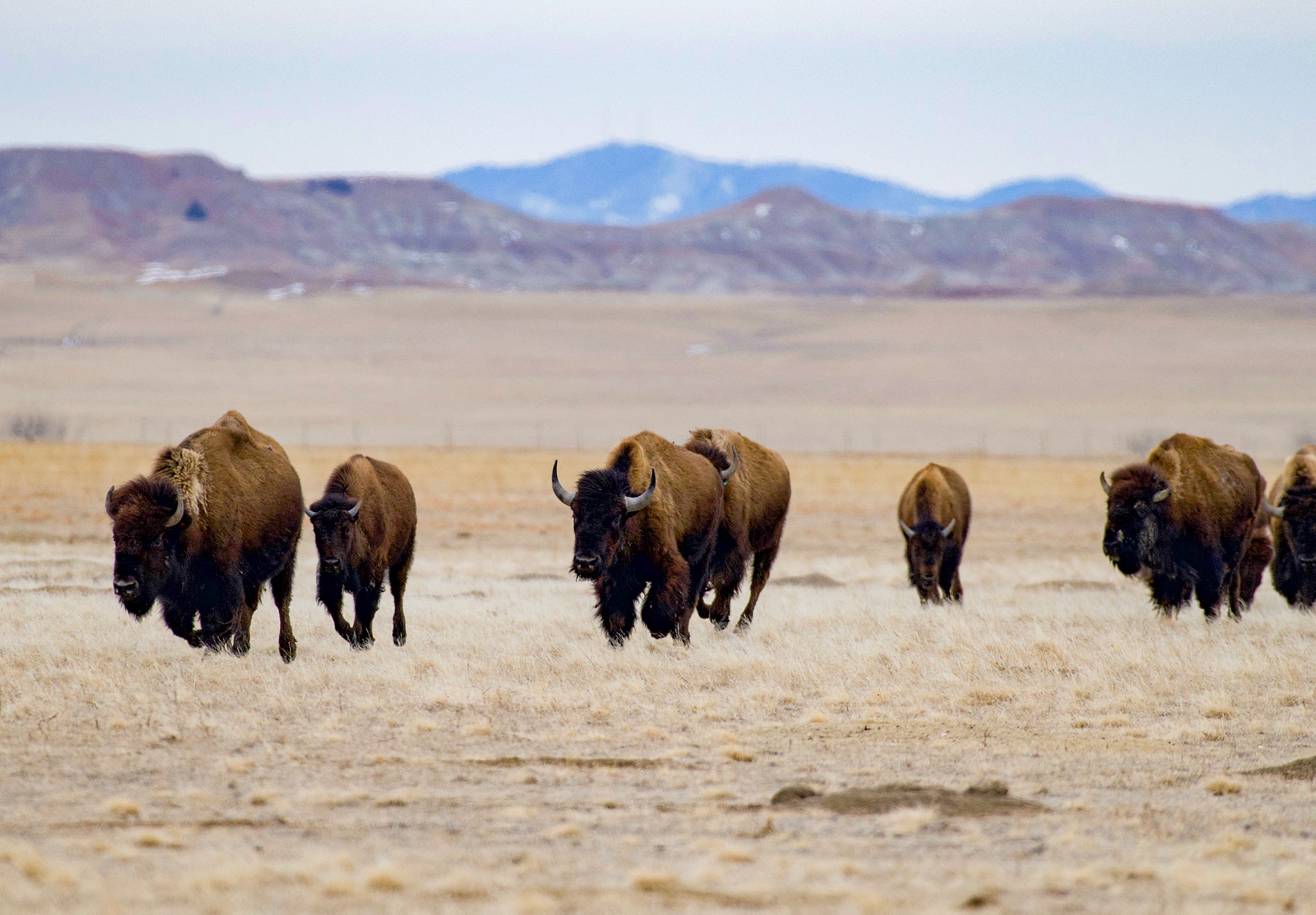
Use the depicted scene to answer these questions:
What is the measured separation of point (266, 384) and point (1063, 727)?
7011 centimetres

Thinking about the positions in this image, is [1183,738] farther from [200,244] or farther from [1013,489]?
[200,244]

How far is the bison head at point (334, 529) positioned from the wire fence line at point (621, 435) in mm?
37839

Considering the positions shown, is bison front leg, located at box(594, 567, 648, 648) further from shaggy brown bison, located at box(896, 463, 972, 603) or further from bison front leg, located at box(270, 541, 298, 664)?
shaggy brown bison, located at box(896, 463, 972, 603)

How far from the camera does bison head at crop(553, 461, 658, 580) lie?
10.9 metres

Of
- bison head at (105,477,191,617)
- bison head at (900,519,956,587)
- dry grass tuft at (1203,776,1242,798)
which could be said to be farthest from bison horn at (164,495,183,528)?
bison head at (900,519,956,587)

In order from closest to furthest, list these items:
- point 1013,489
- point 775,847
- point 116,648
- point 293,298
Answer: point 775,847 < point 116,648 < point 1013,489 < point 293,298

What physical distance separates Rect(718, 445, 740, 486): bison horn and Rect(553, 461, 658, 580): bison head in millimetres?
2042

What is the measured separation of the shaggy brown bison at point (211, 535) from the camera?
1019 centimetres

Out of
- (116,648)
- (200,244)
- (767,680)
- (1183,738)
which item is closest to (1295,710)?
(1183,738)

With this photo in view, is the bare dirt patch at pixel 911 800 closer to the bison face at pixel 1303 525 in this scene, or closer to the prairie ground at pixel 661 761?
the prairie ground at pixel 661 761

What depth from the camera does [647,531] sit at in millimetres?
11695

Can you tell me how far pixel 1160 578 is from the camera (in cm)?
1386

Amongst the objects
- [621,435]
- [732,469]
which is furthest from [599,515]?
[621,435]

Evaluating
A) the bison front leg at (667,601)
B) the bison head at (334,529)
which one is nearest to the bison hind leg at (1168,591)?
the bison front leg at (667,601)
